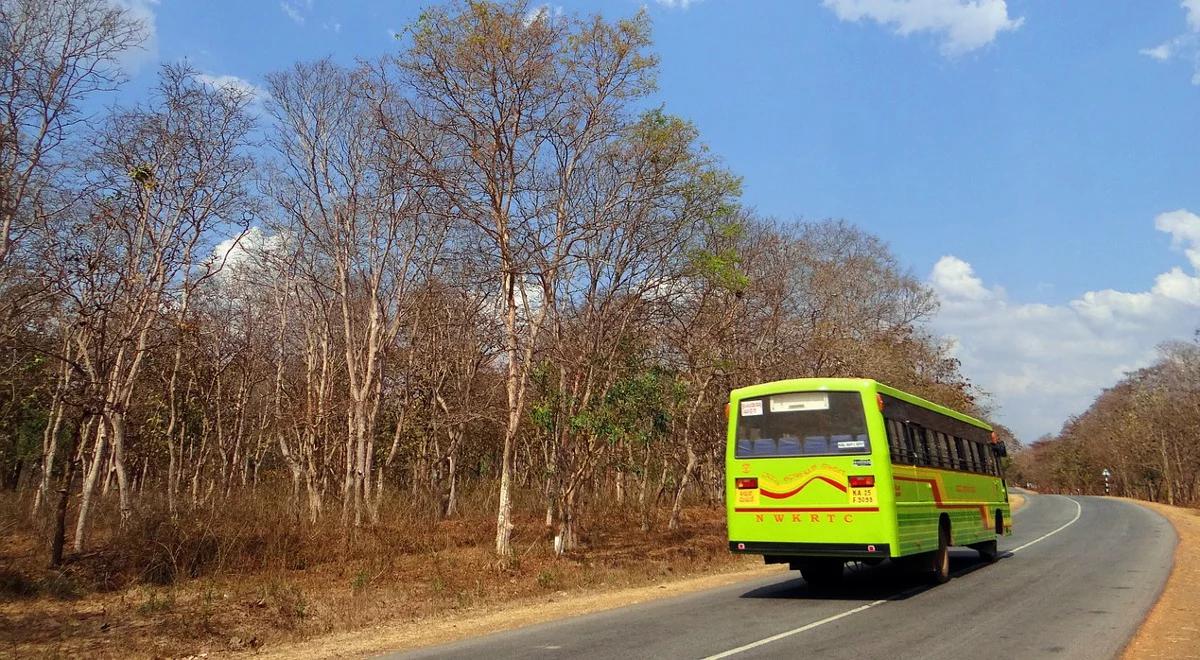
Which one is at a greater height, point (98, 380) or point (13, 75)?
point (13, 75)

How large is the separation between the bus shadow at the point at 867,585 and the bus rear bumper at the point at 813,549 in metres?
0.95

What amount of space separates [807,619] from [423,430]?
1733 cm

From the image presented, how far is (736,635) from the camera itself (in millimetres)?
9094

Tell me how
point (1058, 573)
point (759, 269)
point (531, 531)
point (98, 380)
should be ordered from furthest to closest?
point (759, 269)
point (531, 531)
point (1058, 573)
point (98, 380)

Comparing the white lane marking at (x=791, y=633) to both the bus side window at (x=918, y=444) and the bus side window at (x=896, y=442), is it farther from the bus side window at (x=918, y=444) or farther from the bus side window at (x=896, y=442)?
the bus side window at (x=918, y=444)

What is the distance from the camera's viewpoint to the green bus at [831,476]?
37.3 ft

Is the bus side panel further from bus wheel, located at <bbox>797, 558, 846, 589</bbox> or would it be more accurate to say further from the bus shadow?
bus wheel, located at <bbox>797, 558, 846, 589</bbox>

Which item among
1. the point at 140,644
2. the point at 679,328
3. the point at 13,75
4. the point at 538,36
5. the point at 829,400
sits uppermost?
the point at 538,36

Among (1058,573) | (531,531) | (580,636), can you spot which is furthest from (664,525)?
(580,636)

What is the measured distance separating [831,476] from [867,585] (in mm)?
3251

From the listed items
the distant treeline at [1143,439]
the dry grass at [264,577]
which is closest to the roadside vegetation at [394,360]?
the dry grass at [264,577]

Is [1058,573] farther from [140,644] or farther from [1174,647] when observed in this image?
[140,644]

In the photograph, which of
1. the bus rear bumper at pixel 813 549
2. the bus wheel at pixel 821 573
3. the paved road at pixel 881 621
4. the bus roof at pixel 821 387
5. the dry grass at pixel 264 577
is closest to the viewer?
the paved road at pixel 881 621

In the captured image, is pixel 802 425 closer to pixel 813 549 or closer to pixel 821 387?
pixel 821 387
